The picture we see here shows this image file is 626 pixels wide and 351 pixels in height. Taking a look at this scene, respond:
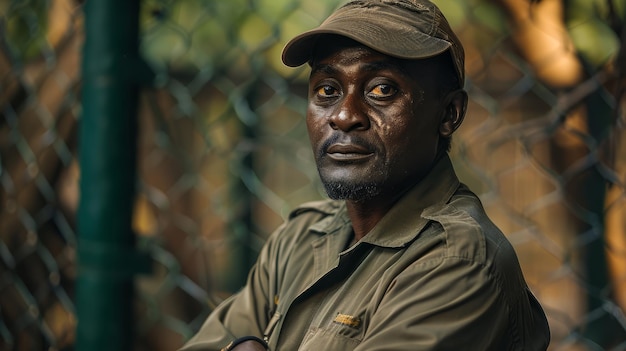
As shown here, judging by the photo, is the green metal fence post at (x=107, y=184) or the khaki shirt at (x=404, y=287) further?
the green metal fence post at (x=107, y=184)

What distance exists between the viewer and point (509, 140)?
2176 mm

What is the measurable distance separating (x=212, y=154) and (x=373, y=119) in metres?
0.98

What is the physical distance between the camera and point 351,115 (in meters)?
1.58

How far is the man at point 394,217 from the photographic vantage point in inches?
55.1

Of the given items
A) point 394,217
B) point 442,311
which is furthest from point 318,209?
point 442,311

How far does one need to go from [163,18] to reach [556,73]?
1.09 m

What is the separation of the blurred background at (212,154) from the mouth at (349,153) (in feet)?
2.25

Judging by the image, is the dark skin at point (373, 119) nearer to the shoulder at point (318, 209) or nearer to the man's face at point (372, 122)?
the man's face at point (372, 122)

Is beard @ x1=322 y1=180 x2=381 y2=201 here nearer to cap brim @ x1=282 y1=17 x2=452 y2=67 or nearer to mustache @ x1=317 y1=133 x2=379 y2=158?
mustache @ x1=317 y1=133 x2=379 y2=158

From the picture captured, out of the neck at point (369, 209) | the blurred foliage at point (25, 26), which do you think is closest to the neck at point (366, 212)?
the neck at point (369, 209)

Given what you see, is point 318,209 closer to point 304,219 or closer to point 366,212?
point 304,219

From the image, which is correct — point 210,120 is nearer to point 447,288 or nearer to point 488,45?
point 488,45

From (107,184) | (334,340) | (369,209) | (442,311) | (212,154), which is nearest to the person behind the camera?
(442,311)

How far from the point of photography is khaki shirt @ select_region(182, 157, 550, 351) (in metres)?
1.38
